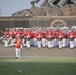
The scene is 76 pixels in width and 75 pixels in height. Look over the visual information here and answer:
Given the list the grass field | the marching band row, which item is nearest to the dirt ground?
the marching band row

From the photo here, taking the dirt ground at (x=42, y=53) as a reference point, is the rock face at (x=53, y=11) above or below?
above

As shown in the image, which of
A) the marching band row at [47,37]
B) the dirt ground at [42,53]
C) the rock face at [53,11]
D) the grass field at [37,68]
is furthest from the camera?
the rock face at [53,11]

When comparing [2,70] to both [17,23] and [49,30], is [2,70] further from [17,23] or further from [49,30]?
[17,23]

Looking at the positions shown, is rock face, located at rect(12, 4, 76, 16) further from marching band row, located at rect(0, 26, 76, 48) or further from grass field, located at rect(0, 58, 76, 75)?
grass field, located at rect(0, 58, 76, 75)

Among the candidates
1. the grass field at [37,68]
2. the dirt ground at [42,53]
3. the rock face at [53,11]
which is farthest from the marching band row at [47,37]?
the grass field at [37,68]

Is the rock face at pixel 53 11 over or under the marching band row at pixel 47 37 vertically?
over

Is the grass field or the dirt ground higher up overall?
the dirt ground

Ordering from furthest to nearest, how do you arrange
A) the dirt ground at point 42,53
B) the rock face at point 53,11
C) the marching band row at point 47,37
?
the rock face at point 53,11 → the marching band row at point 47,37 → the dirt ground at point 42,53

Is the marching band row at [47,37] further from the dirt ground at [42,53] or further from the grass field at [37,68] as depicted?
the grass field at [37,68]

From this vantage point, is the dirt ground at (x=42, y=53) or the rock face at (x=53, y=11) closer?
the dirt ground at (x=42, y=53)

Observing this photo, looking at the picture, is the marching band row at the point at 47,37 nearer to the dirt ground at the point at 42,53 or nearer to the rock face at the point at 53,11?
the dirt ground at the point at 42,53

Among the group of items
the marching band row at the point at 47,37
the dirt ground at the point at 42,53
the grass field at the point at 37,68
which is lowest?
the grass field at the point at 37,68

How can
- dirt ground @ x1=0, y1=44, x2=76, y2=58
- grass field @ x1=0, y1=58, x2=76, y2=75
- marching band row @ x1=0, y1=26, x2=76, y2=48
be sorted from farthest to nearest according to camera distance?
marching band row @ x1=0, y1=26, x2=76, y2=48, dirt ground @ x1=0, y1=44, x2=76, y2=58, grass field @ x1=0, y1=58, x2=76, y2=75

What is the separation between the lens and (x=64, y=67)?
2234 centimetres
